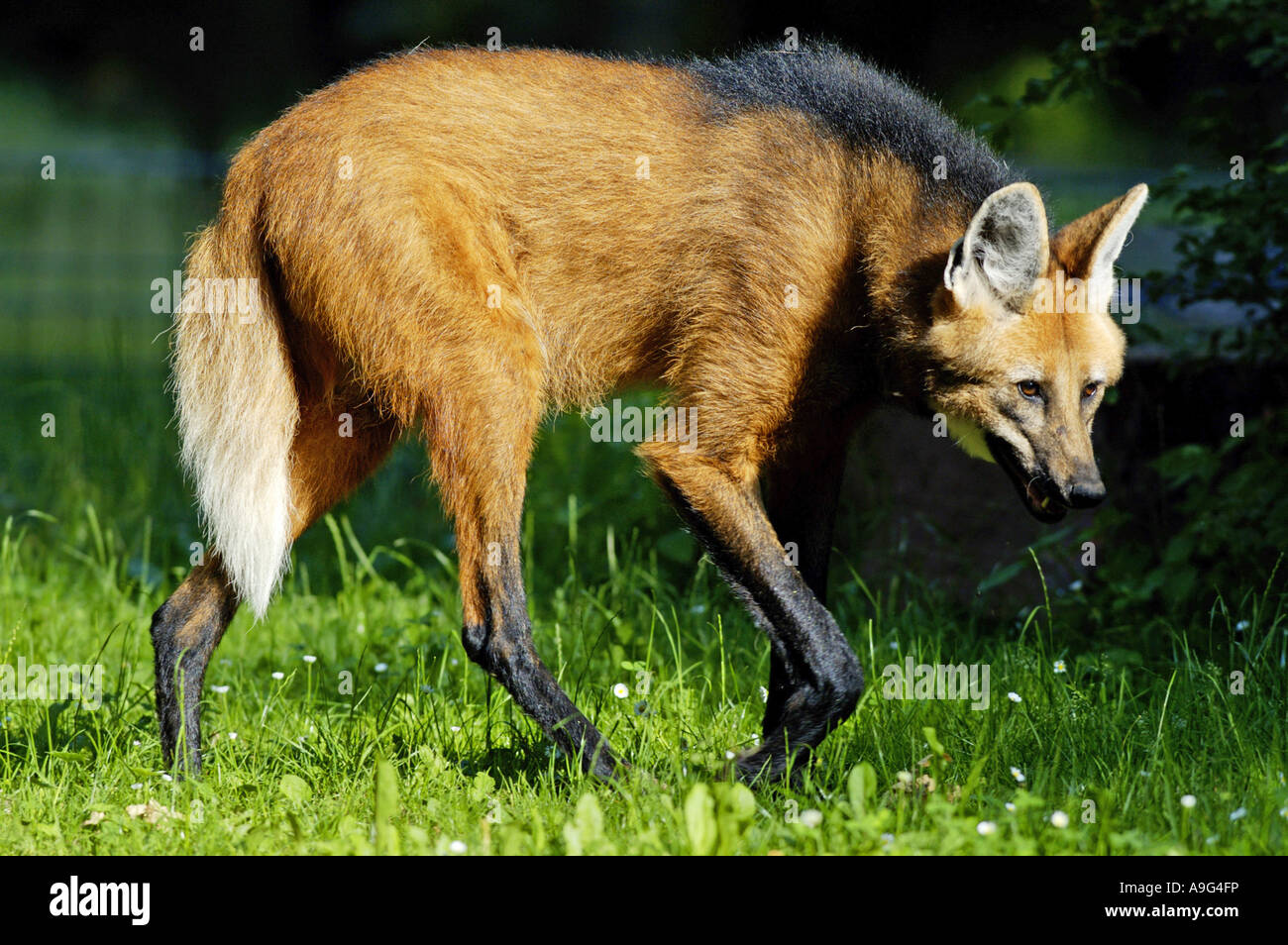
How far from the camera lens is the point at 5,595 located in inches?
154

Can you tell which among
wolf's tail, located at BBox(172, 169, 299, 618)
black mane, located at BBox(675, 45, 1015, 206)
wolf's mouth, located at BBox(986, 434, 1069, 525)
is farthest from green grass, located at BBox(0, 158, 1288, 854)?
black mane, located at BBox(675, 45, 1015, 206)

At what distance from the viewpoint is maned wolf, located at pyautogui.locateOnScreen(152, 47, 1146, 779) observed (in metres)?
2.60

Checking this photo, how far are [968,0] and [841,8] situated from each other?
23.9 inches

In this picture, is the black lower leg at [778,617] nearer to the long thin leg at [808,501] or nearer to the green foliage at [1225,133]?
the long thin leg at [808,501]

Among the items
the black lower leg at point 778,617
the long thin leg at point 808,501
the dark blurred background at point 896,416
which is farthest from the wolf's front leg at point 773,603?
the dark blurred background at point 896,416

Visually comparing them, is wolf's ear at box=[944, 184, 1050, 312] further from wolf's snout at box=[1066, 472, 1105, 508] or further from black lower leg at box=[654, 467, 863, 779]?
black lower leg at box=[654, 467, 863, 779]

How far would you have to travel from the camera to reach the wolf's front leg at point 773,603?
2.55 m

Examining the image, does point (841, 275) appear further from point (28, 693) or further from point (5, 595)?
point (5, 595)

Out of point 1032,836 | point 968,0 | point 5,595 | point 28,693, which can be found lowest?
A: point 1032,836

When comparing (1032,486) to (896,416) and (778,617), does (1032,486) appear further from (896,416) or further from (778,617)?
(896,416)

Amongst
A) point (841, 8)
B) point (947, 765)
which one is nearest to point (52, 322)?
point (841, 8)

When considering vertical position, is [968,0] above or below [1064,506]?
above

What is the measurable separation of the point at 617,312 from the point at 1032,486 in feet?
3.30

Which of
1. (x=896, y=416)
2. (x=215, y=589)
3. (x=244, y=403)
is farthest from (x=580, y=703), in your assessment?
(x=896, y=416)
